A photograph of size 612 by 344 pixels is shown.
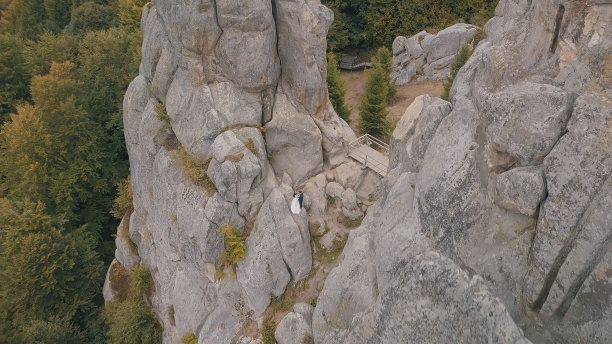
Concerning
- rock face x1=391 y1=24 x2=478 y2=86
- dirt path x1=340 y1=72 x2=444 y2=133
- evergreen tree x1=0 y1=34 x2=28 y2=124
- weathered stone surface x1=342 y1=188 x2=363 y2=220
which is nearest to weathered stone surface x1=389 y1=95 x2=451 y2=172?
weathered stone surface x1=342 y1=188 x2=363 y2=220

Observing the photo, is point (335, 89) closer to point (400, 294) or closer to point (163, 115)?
point (163, 115)

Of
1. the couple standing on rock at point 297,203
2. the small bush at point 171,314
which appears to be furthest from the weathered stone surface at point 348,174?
the small bush at point 171,314

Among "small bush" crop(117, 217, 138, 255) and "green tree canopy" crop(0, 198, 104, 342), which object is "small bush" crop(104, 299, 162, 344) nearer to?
"small bush" crop(117, 217, 138, 255)

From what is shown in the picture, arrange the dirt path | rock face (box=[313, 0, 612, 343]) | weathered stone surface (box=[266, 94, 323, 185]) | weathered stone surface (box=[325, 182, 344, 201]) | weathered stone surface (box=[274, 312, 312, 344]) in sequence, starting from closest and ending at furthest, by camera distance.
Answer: rock face (box=[313, 0, 612, 343]), weathered stone surface (box=[274, 312, 312, 344]), weathered stone surface (box=[266, 94, 323, 185]), weathered stone surface (box=[325, 182, 344, 201]), the dirt path

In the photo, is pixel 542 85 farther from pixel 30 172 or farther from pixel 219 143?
pixel 30 172

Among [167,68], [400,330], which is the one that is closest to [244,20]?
[167,68]

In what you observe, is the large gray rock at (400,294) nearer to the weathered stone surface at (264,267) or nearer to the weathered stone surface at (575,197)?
the weathered stone surface at (575,197)
